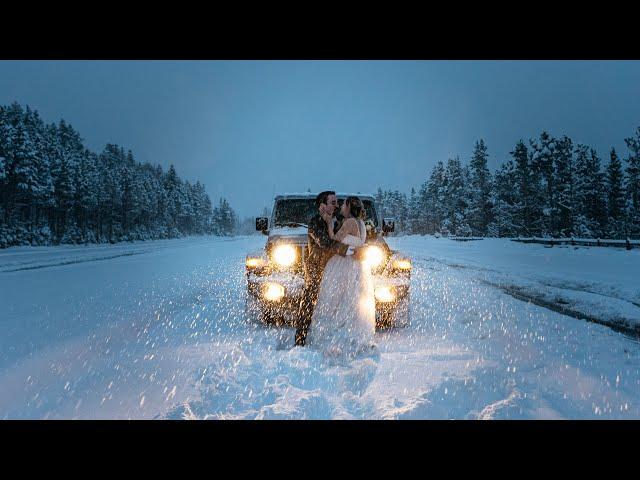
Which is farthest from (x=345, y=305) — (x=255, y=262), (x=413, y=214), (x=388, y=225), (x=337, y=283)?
(x=413, y=214)

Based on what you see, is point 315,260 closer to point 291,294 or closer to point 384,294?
point 291,294

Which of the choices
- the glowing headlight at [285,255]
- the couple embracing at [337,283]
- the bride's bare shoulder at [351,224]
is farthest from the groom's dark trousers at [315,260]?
the glowing headlight at [285,255]

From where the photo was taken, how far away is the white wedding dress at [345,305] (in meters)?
4.74

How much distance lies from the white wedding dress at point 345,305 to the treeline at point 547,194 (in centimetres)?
3957

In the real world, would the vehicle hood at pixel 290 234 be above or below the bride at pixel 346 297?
above

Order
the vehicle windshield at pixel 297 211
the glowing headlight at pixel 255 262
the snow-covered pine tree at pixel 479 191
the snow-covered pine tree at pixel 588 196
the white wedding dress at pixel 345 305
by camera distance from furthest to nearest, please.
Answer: the snow-covered pine tree at pixel 479 191, the snow-covered pine tree at pixel 588 196, the vehicle windshield at pixel 297 211, the glowing headlight at pixel 255 262, the white wedding dress at pixel 345 305

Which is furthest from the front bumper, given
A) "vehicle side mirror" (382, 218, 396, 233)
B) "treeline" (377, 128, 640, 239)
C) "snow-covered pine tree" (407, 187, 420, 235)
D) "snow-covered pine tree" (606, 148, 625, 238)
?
"snow-covered pine tree" (407, 187, 420, 235)

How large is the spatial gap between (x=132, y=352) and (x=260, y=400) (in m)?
2.34

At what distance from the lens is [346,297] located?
4.88 metres

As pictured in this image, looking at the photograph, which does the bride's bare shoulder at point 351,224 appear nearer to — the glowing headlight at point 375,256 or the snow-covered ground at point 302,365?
the glowing headlight at point 375,256

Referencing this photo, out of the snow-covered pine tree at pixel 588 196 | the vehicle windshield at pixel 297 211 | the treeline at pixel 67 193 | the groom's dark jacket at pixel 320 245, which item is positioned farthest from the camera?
the snow-covered pine tree at pixel 588 196

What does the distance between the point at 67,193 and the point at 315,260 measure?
5356 cm

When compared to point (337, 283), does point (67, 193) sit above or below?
above
